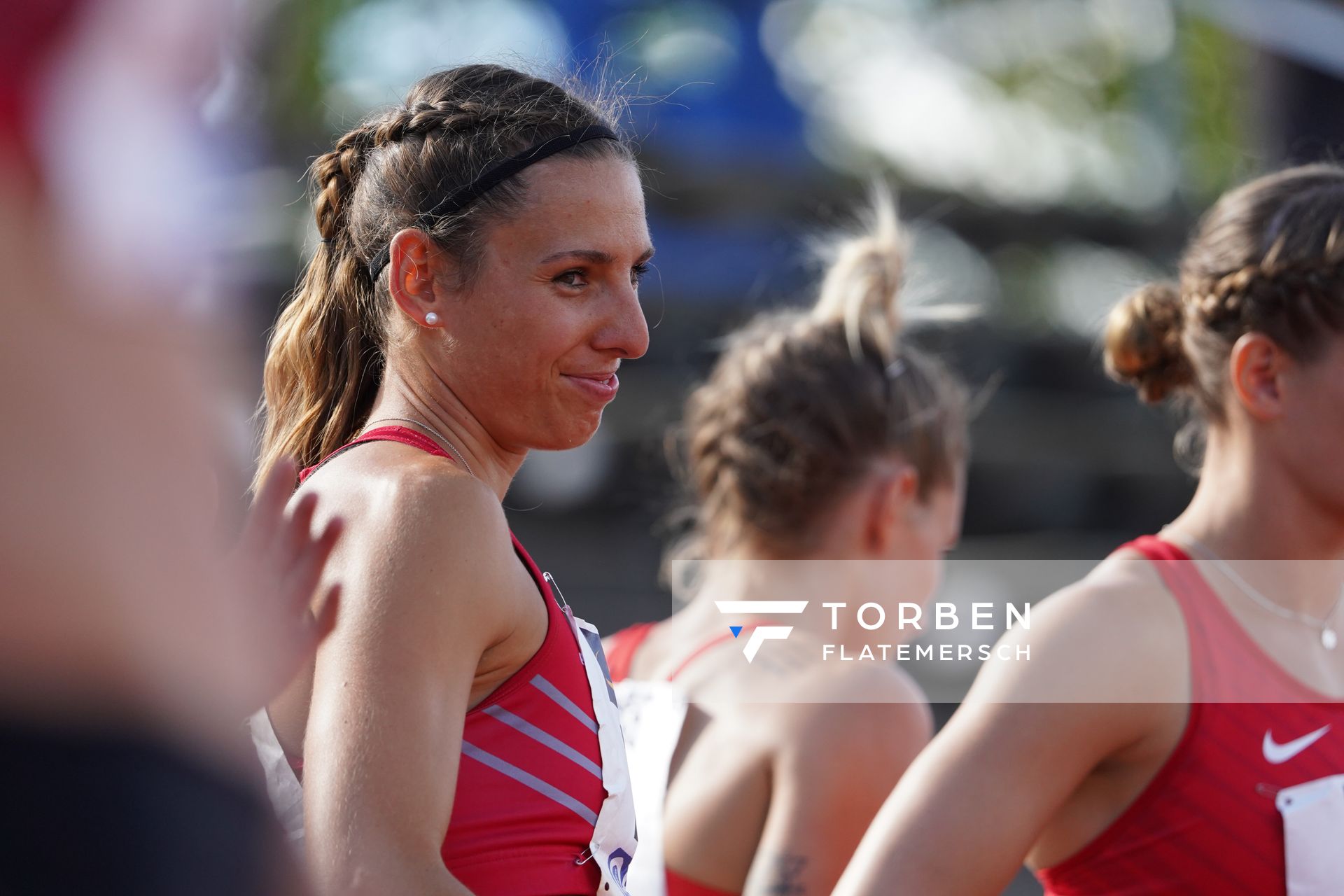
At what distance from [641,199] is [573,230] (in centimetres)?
13

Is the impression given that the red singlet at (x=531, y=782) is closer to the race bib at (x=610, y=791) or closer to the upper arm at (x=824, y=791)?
the race bib at (x=610, y=791)

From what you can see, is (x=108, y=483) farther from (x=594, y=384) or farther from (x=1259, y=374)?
(x=1259, y=374)

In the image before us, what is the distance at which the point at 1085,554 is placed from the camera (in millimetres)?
10734

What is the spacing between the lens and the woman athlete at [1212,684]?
6.06 ft

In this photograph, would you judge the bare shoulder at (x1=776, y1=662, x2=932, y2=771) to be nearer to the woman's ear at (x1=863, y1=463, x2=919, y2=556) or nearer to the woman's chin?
the woman's ear at (x1=863, y1=463, x2=919, y2=556)

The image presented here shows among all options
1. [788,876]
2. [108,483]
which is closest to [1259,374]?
[788,876]

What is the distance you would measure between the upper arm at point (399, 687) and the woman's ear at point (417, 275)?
307 millimetres

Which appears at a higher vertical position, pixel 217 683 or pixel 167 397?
pixel 167 397

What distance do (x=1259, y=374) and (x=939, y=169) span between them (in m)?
11.8

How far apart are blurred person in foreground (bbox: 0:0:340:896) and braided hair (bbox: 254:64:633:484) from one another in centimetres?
89

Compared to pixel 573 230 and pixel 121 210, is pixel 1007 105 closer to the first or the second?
pixel 573 230

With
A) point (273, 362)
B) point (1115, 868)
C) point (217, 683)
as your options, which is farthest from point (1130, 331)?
point (217, 683)

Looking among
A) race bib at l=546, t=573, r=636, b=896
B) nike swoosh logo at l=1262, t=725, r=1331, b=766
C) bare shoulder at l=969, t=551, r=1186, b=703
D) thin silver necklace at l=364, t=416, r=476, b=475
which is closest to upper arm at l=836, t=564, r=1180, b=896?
bare shoulder at l=969, t=551, r=1186, b=703
